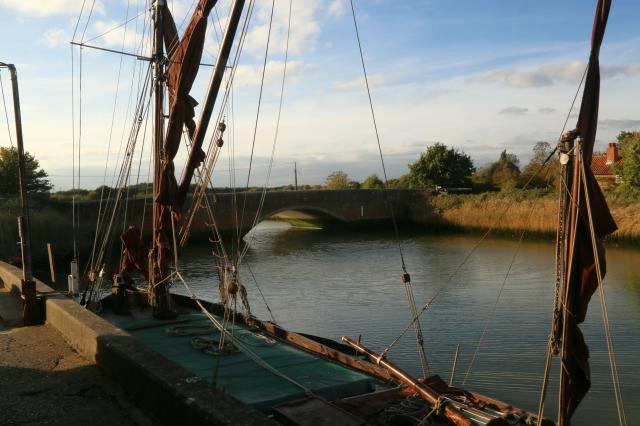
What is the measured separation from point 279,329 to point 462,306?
29.8ft

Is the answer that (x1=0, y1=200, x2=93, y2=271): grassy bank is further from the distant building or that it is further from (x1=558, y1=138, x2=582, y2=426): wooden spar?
the distant building

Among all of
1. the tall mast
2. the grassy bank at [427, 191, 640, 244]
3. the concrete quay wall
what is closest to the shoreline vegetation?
the grassy bank at [427, 191, 640, 244]

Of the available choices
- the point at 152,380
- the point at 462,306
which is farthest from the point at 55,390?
the point at 462,306

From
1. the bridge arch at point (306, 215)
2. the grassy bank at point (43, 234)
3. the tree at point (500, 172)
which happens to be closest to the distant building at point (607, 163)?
the tree at point (500, 172)

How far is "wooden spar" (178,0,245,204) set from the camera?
358 inches

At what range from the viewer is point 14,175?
38.6 metres

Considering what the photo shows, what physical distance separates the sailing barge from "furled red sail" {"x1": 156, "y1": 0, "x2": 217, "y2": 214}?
0.02 meters

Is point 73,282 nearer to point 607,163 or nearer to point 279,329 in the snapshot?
point 279,329

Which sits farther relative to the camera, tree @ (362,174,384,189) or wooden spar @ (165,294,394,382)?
tree @ (362,174,384,189)

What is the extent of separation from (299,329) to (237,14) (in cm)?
893

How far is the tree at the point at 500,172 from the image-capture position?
61.7 metres

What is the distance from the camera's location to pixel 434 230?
145ft

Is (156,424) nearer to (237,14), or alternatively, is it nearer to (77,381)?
(77,381)

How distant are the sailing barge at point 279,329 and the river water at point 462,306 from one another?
3.42 metres
